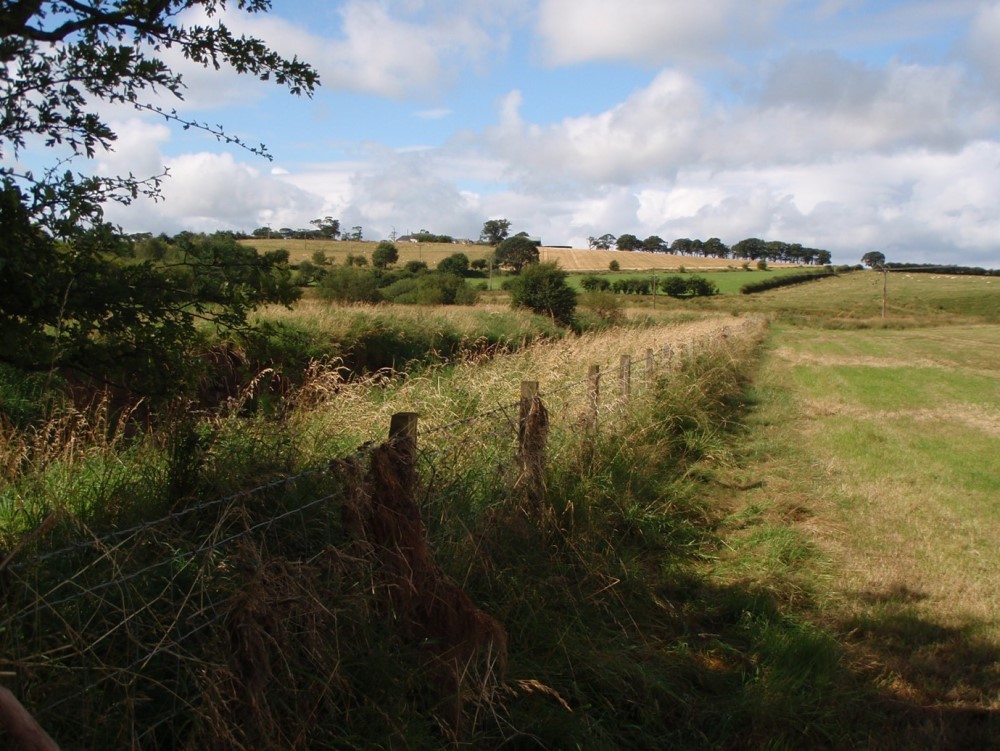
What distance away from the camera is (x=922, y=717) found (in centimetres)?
420

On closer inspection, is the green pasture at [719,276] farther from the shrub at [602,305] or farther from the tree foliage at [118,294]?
the tree foliage at [118,294]

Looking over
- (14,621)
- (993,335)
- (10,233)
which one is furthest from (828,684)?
(993,335)

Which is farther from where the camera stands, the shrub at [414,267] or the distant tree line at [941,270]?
the distant tree line at [941,270]

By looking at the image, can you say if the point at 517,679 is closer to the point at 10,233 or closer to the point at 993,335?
the point at 10,233

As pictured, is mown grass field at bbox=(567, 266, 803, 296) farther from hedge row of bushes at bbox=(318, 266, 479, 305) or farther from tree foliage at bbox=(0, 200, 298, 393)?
tree foliage at bbox=(0, 200, 298, 393)

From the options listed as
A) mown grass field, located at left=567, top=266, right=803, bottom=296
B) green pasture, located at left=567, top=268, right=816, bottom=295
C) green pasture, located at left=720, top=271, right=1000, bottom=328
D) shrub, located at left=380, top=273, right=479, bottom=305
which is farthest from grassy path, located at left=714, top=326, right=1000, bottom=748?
mown grass field, located at left=567, top=266, right=803, bottom=296

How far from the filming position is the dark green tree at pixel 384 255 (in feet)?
144

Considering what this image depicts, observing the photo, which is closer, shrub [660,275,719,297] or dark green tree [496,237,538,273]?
dark green tree [496,237,538,273]

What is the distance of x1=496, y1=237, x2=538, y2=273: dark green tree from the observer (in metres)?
56.6

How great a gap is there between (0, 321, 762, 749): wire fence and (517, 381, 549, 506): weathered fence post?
4.92 feet

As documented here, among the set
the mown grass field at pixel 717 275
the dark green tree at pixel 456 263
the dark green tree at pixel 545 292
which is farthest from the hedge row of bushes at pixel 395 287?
the mown grass field at pixel 717 275

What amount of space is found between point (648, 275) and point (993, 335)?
130 ft

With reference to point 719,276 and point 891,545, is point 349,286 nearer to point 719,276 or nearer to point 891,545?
point 891,545

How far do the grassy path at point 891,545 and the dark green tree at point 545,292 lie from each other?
25211mm
